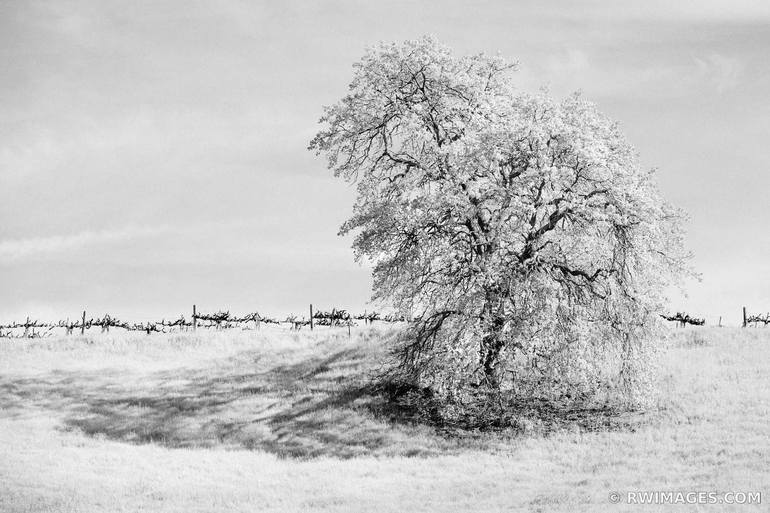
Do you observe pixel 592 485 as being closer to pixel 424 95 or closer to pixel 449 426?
pixel 449 426

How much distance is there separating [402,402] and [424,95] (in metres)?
12.6

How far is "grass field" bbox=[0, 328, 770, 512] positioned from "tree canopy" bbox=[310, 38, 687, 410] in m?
3.00

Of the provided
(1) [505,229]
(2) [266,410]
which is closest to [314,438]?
(2) [266,410]

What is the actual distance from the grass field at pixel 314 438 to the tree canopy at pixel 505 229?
300 cm

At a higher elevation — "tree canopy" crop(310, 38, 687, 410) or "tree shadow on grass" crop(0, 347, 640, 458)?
"tree canopy" crop(310, 38, 687, 410)

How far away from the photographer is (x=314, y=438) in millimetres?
29000

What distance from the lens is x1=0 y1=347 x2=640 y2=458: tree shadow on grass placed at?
93.9 feet

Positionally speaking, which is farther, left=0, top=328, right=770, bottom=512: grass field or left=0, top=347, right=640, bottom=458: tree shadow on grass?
left=0, top=347, right=640, bottom=458: tree shadow on grass

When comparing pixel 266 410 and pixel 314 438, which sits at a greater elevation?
pixel 266 410

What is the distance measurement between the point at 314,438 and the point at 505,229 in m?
10.6

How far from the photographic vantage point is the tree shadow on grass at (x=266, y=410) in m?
28.6

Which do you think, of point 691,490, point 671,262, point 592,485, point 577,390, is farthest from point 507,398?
point 691,490

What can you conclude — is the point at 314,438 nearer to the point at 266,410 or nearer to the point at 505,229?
the point at 266,410

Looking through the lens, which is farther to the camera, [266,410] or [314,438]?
[266,410]
